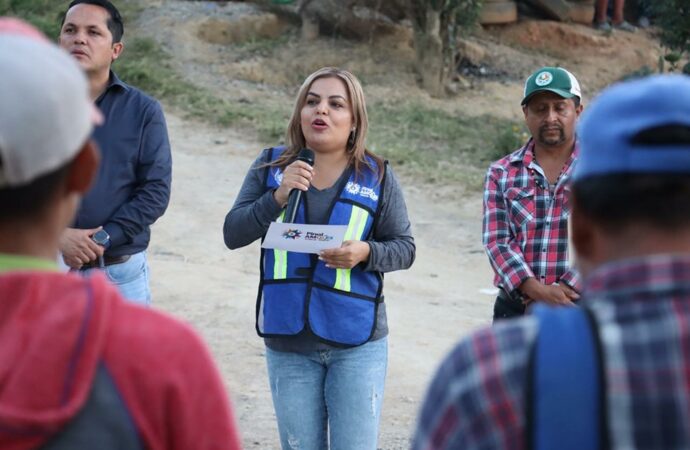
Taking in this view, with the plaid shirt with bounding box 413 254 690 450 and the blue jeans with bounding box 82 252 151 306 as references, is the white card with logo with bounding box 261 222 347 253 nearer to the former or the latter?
the blue jeans with bounding box 82 252 151 306

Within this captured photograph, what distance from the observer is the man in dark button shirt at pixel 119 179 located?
4809 millimetres

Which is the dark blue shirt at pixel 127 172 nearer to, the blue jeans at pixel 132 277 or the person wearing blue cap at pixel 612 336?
the blue jeans at pixel 132 277

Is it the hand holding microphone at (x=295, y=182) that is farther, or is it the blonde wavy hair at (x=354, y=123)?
the blonde wavy hair at (x=354, y=123)

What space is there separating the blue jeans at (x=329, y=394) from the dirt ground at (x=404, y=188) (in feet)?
5.74

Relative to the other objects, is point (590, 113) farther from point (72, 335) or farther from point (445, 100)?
point (445, 100)

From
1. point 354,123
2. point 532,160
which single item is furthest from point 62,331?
point 532,160

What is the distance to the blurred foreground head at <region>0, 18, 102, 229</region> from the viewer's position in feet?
6.04

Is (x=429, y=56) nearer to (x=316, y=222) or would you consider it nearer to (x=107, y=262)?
(x=107, y=262)

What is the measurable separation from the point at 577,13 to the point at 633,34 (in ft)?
4.03

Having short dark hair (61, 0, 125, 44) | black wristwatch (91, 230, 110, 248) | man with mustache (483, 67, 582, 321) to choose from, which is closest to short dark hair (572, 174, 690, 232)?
man with mustache (483, 67, 582, 321)

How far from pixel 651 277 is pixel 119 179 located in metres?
3.48

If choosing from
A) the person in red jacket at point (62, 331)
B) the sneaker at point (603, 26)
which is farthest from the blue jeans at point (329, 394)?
the sneaker at point (603, 26)

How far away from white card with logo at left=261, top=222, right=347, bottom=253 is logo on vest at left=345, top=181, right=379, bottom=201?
220 mm

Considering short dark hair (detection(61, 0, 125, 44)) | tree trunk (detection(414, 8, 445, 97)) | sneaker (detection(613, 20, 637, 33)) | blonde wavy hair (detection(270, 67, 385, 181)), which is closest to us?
blonde wavy hair (detection(270, 67, 385, 181))
